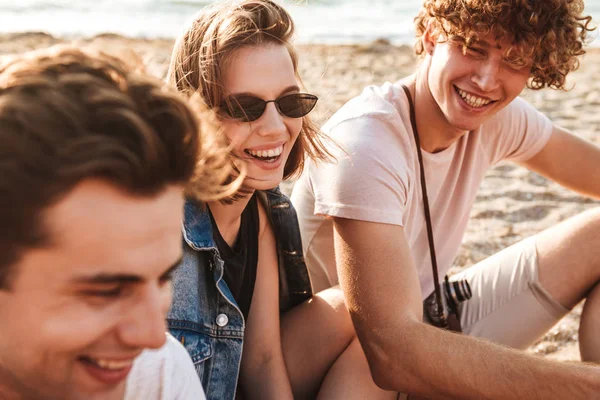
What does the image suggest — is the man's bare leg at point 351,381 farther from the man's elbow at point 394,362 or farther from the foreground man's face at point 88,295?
the foreground man's face at point 88,295

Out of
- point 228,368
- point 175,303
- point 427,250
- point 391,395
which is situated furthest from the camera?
point 427,250

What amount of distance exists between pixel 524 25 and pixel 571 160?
33.1 inches

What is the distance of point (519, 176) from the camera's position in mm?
5172

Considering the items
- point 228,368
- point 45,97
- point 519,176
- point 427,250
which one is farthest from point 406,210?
point 519,176

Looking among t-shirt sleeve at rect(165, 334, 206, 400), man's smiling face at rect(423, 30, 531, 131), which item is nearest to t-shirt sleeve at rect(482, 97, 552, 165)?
man's smiling face at rect(423, 30, 531, 131)

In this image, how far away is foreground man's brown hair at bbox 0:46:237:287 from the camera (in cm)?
106

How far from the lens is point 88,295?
116 cm

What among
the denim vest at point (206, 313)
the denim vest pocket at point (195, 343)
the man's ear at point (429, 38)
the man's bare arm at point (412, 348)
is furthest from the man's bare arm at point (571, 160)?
the denim vest pocket at point (195, 343)

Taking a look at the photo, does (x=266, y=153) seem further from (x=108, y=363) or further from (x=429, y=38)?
(x=108, y=363)

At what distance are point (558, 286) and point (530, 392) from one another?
2.52 ft

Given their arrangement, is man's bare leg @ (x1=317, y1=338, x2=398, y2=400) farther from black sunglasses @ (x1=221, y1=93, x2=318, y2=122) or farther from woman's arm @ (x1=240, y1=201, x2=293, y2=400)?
black sunglasses @ (x1=221, y1=93, x2=318, y2=122)

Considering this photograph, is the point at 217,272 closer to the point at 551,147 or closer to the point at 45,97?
the point at 45,97

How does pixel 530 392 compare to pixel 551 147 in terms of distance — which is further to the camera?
pixel 551 147

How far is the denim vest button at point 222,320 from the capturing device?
2254mm
